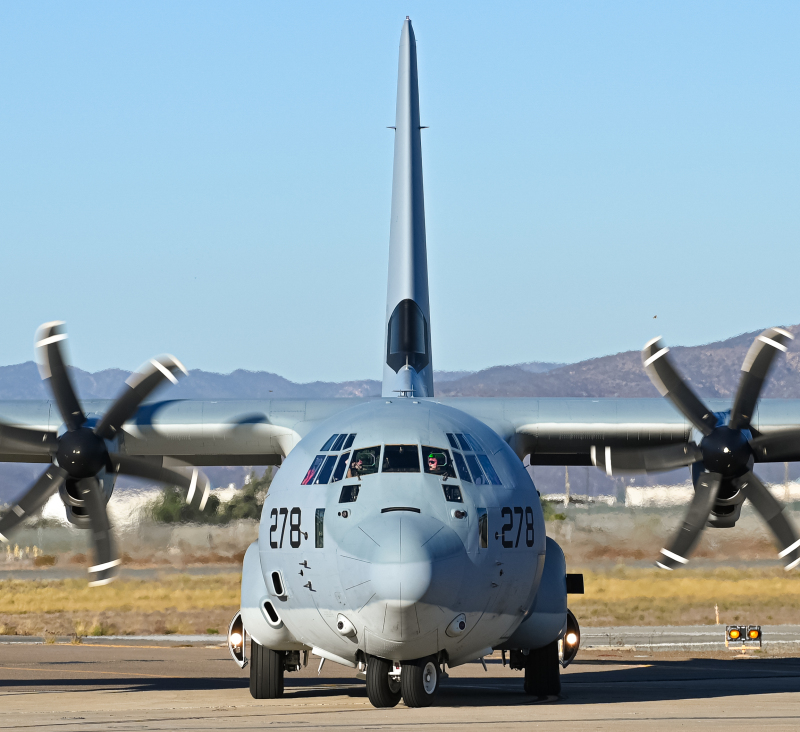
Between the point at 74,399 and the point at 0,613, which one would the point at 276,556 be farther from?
the point at 0,613

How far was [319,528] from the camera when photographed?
531 inches

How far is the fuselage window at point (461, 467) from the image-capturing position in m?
13.7

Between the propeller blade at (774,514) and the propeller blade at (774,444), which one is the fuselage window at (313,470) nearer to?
the propeller blade at (774,514)

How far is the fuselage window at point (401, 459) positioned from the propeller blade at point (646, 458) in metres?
4.99

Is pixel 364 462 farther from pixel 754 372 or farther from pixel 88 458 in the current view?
pixel 754 372

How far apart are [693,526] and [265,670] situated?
228 inches

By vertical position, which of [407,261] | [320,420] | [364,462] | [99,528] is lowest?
[99,528]

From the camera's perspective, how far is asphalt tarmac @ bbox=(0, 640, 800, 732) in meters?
12.7

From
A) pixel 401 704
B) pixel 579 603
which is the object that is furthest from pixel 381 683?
pixel 579 603

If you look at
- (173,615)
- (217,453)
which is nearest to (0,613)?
(173,615)

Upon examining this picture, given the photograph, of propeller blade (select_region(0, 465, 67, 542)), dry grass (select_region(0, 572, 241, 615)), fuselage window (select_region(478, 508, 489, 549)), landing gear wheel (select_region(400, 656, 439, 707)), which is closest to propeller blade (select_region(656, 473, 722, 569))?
fuselage window (select_region(478, 508, 489, 549))

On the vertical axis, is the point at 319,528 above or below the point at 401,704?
above

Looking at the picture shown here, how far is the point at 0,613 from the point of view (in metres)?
39.8

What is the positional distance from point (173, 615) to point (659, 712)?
25.8m
